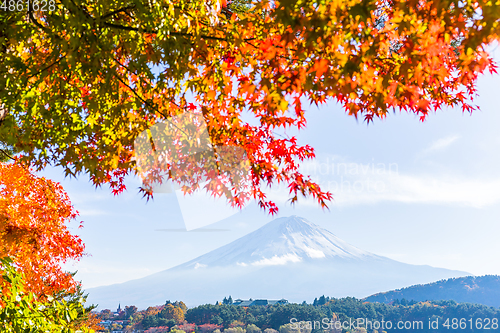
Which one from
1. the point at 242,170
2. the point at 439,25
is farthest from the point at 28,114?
the point at 439,25

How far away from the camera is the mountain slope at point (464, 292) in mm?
115000

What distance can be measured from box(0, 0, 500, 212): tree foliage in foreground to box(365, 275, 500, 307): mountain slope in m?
125

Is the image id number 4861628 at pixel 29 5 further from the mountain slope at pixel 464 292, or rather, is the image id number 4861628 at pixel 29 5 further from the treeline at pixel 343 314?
the mountain slope at pixel 464 292

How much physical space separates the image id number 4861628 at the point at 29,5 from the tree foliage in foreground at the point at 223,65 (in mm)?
59

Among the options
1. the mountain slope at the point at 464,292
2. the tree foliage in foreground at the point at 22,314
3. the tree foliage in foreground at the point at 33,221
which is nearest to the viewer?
the tree foliage in foreground at the point at 22,314

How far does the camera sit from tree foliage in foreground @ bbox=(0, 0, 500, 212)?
8.36 feet

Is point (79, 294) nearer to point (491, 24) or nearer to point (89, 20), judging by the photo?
point (89, 20)

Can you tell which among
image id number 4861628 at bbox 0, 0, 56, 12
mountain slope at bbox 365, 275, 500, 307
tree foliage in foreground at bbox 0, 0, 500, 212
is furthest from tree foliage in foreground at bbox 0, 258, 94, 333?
mountain slope at bbox 365, 275, 500, 307

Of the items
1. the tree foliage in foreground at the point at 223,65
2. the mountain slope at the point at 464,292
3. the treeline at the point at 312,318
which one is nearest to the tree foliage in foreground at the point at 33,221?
the tree foliage in foreground at the point at 223,65

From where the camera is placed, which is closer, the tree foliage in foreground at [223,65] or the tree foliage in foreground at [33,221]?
the tree foliage in foreground at [223,65]

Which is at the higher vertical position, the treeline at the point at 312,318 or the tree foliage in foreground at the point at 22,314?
the tree foliage in foreground at the point at 22,314
